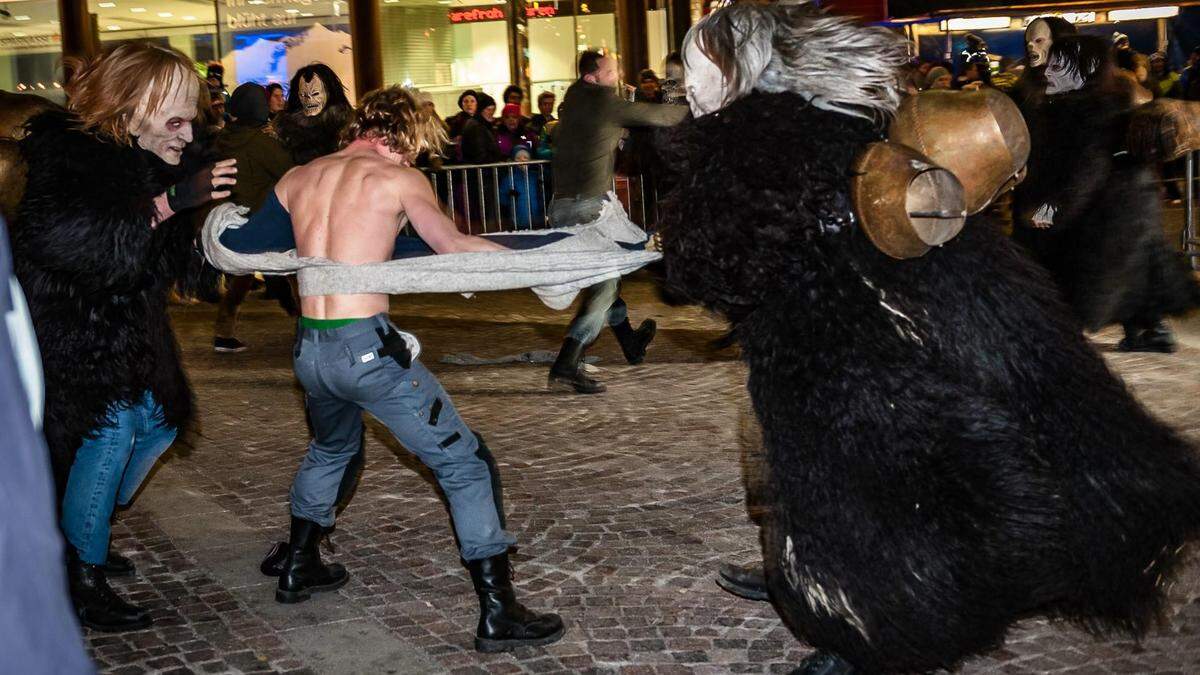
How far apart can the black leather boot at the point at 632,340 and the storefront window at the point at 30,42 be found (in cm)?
1416

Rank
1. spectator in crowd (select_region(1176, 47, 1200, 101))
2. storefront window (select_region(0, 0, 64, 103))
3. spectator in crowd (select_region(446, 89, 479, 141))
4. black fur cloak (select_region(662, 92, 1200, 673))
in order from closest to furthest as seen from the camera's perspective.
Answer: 1. black fur cloak (select_region(662, 92, 1200, 673))
2. spectator in crowd (select_region(446, 89, 479, 141))
3. spectator in crowd (select_region(1176, 47, 1200, 101))
4. storefront window (select_region(0, 0, 64, 103))

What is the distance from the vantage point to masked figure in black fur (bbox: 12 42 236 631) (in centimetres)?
459

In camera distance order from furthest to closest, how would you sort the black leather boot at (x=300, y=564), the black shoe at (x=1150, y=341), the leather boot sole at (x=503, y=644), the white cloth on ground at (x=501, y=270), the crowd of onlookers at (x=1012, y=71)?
the crowd of onlookers at (x=1012, y=71) → the black shoe at (x=1150, y=341) → the black leather boot at (x=300, y=564) → the leather boot sole at (x=503, y=644) → the white cloth on ground at (x=501, y=270)

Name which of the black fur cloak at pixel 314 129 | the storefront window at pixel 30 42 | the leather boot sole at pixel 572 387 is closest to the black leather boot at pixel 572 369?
the leather boot sole at pixel 572 387

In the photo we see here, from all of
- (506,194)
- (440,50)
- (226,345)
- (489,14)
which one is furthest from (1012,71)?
(226,345)

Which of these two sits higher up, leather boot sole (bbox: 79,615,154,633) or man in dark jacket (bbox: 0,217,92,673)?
man in dark jacket (bbox: 0,217,92,673)

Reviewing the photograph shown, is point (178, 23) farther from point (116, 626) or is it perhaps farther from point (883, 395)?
point (883, 395)

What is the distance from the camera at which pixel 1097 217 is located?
323 inches

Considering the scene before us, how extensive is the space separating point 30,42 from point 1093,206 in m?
17.1

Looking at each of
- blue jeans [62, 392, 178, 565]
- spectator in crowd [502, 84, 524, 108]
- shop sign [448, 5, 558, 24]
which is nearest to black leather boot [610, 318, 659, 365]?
blue jeans [62, 392, 178, 565]

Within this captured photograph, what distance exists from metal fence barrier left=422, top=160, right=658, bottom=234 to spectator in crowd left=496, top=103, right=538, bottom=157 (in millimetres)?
548

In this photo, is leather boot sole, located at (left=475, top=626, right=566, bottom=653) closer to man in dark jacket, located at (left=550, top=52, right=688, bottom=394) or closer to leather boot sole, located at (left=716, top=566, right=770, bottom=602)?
leather boot sole, located at (left=716, top=566, right=770, bottom=602)

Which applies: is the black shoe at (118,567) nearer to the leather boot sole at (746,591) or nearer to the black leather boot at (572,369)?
the leather boot sole at (746,591)

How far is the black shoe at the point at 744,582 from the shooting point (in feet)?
15.3
